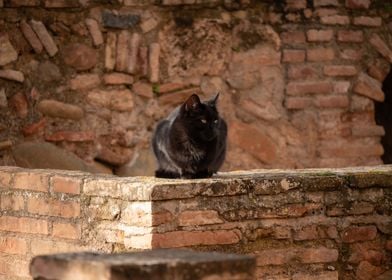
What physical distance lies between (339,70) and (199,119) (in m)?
3.19

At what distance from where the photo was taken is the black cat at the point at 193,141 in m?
6.04

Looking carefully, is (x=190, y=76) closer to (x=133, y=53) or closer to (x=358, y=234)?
(x=133, y=53)

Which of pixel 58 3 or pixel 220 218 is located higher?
pixel 58 3

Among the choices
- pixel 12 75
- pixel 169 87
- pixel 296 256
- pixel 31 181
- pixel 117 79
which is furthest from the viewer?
pixel 169 87

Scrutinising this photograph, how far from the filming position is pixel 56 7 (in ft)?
26.8

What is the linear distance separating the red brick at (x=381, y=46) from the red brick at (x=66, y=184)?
388 centimetres

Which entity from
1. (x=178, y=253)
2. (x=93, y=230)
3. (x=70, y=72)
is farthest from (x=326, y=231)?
(x=70, y=72)

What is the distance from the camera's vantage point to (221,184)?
5.68 meters

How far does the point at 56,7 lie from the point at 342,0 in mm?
2385

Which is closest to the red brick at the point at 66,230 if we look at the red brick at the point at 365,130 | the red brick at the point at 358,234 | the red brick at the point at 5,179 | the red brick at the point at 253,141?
the red brick at the point at 5,179

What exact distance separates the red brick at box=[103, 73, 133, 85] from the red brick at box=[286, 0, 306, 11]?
1.46 m

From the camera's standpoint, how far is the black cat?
19.8ft

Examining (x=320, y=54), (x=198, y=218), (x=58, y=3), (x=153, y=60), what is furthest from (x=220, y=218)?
(x=320, y=54)

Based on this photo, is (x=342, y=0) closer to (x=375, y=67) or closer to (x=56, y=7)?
(x=375, y=67)
